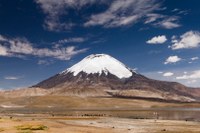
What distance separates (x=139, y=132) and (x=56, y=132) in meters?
11.1

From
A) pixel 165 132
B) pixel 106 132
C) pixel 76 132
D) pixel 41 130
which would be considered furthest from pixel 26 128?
pixel 165 132

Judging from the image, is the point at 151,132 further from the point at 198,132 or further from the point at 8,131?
the point at 8,131

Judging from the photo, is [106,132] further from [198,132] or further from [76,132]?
[198,132]

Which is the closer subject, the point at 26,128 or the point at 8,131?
the point at 8,131

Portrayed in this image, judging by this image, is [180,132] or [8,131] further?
[180,132]

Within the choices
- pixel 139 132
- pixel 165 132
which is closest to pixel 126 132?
pixel 139 132

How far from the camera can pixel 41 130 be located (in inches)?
1907

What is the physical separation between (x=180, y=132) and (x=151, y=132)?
3.92 m

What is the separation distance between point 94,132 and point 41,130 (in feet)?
22.0

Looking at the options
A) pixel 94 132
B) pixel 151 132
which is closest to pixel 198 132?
pixel 151 132

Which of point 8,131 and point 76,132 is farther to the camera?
point 76,132

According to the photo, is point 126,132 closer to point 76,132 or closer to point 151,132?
point 151,132

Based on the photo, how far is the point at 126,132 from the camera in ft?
167

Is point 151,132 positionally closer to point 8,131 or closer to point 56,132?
point 56,132
